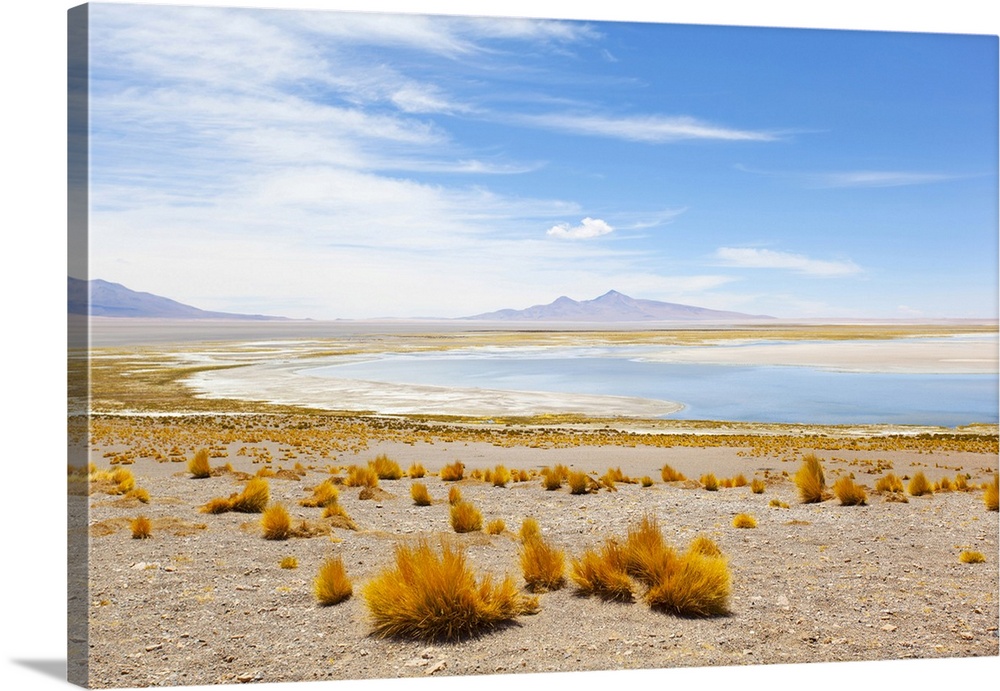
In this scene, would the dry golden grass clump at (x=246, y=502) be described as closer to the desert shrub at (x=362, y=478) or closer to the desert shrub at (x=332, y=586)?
the desert shrub at (x=362, y=478)

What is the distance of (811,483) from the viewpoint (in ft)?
32.0

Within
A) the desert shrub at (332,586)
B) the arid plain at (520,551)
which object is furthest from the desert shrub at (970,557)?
the desert shrub at (332,586)

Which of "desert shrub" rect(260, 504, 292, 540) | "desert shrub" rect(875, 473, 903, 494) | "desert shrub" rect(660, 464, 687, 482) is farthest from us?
"desert shrub" rect(660, 464, 687, 482)

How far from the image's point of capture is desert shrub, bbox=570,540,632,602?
5863 millimetres

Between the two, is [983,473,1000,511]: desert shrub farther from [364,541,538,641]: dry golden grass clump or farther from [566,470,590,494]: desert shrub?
[364,541,538,641]: dry golden grass clump

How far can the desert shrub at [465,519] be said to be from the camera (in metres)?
8.17

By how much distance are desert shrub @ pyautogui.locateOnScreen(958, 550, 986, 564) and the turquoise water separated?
1308cm

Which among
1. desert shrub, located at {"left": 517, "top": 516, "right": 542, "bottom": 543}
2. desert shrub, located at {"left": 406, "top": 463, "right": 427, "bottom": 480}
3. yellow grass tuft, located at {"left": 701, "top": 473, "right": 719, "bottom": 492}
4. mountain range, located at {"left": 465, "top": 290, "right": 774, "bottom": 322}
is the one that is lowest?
desert shrub, located at {"left": 406, "top": 463, "right": 427, "bottom": 480}

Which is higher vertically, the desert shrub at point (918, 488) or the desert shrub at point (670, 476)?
the desert shrub at point (918, 488)

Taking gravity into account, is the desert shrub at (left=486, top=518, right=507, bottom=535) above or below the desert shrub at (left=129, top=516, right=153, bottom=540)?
below

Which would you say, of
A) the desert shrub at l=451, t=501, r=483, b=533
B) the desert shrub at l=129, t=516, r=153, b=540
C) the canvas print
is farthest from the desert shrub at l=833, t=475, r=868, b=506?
the desert shrub at l=129, t=516, r=153, b=540

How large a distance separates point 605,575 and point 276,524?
3092mm

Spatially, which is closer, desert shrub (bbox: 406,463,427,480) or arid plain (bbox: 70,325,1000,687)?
arid plain (bbox: 70,325,1000,687)

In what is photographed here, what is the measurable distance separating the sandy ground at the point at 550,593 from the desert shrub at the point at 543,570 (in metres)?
0.10
